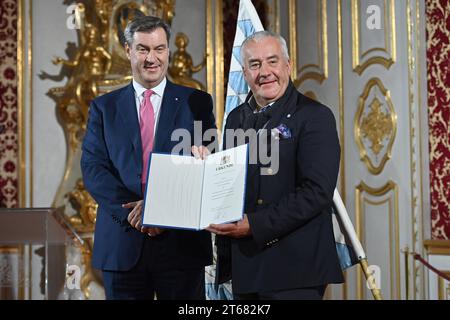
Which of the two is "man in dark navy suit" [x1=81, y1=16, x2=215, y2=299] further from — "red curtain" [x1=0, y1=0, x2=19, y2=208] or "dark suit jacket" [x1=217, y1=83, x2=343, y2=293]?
"red curtain" [x1=0, y1=0, x2=19, y2=208]

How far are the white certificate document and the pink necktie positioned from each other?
144 millimetres

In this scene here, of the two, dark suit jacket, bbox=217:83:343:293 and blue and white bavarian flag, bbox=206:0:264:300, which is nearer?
dark suit jacket, bbox=217:83:343:293

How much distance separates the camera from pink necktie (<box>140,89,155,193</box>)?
2.77 m

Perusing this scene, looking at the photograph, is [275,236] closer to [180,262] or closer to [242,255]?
[242,255]

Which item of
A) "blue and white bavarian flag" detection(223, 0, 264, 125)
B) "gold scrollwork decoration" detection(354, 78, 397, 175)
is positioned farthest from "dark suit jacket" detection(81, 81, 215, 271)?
"gold scrollwork decoration" detection(354, 78, 397, 175)

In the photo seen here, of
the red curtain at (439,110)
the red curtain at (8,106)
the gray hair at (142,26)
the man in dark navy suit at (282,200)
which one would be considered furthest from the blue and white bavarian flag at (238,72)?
the red curtain at (8,106)

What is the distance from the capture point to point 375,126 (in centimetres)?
530

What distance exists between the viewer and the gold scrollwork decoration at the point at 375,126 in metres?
5.19

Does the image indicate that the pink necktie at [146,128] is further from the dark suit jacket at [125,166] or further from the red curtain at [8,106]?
the red curtain at [8,106]

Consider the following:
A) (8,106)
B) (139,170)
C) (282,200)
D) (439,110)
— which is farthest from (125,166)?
(8,106)

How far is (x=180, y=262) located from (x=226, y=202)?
0.31 m

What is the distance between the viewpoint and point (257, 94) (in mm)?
2643

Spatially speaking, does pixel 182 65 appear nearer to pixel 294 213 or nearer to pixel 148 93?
pixel 148 93

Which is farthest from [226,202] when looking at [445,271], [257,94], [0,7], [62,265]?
[0,7]
